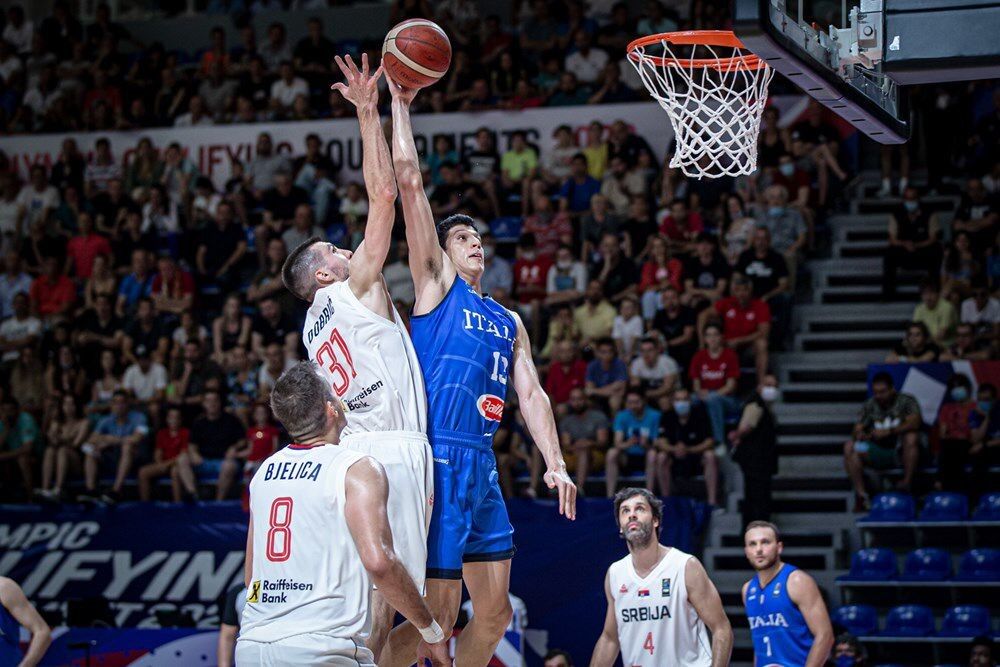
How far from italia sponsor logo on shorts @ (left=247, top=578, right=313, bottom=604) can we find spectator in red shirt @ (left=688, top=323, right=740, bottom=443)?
9.47 metres

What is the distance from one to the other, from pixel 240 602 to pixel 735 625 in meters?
4.96

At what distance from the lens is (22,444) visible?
16.7 meters

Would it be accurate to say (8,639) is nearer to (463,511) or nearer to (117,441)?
(463,511)

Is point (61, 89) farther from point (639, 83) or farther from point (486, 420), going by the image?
point (486, 420)

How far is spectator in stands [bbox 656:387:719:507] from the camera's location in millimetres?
13852

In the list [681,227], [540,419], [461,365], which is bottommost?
[540,419]

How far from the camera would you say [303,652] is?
17.2ft

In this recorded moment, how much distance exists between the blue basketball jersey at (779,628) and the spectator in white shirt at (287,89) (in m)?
12.5

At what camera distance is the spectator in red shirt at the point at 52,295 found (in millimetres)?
18391

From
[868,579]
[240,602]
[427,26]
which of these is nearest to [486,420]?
[427,26]

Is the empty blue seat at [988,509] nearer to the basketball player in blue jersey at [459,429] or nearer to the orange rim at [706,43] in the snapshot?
the orange rim at [706,43]

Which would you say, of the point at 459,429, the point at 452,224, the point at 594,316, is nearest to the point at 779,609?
the point at 459,429

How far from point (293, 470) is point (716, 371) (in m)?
9.86

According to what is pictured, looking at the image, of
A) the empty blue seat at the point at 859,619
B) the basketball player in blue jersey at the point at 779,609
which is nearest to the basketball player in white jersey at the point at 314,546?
the basketball player in blue jersey at the point at 779,609
